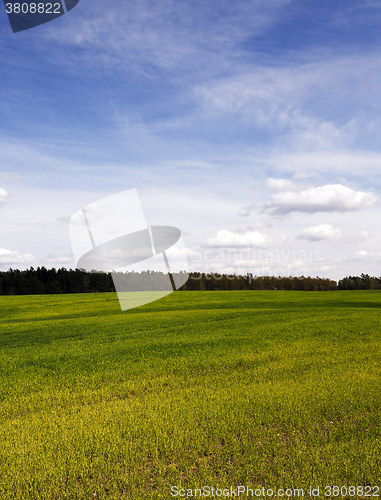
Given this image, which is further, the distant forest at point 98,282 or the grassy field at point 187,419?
the distant forest at point 98,282

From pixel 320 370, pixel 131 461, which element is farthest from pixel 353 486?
pixel 320 370

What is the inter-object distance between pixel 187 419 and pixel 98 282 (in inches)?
4123

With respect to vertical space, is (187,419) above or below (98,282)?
below

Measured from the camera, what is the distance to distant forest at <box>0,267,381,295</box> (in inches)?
3932

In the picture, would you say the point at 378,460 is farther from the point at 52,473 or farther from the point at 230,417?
the point at 52,473

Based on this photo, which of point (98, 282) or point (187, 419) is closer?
point (187, 419)

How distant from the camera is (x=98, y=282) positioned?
107m

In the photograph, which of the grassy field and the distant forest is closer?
the grassy field

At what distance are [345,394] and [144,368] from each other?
580 cm

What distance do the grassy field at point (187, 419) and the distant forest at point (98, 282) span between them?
75003mm

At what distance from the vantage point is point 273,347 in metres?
13.3

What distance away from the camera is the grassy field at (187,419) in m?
4.98

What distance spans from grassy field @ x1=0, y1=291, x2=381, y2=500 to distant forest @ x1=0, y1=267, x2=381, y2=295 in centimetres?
7500

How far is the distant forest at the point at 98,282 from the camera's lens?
3932 inches
